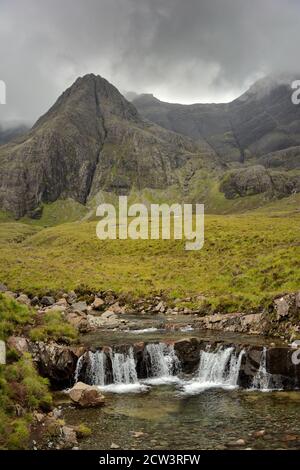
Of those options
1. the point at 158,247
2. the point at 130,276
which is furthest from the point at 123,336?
the point at 158,247

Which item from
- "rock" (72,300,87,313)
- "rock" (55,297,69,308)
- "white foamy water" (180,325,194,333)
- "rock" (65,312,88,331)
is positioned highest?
"rock" (65,312,88,331)

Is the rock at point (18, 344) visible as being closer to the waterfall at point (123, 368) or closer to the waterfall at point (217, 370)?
the waterfall at point (123, 368)

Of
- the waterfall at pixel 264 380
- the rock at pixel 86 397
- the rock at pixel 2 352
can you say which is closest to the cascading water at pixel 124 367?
the rock at pixel 86 397

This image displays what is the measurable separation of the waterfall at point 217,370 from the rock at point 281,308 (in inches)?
357

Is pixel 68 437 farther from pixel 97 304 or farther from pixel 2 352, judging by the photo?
pixel 97 304

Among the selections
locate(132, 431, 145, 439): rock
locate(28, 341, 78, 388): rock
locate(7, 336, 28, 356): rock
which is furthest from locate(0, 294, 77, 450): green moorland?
locate(132, 431, 145, 439): rock

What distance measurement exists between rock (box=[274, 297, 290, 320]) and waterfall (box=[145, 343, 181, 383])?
1161 cm

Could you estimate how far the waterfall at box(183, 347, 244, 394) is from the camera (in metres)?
35.8

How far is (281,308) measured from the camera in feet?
148

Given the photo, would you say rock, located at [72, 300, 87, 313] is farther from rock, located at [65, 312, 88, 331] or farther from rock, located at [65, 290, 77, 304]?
rock, located at [65, 312, 88, 331]

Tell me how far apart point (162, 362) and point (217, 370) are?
186 inches

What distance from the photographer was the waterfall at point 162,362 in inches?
1524

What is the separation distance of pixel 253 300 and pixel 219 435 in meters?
28.9
